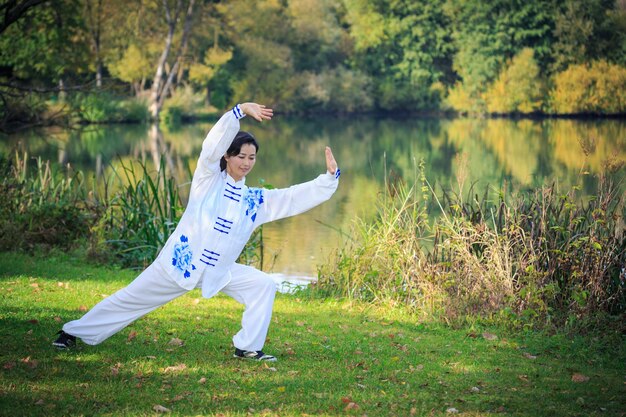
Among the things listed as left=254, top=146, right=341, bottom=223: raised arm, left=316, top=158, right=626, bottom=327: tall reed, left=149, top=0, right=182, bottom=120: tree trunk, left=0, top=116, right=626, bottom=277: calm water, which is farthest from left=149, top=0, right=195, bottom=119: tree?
left=254, top=146, right=341, bottom=223: raised arm

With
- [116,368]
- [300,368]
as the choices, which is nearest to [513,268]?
[300,368]

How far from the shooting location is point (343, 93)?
5612cm

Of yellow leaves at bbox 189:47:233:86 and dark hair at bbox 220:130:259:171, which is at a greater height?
yellow leaves at bbox 189:47:233:86

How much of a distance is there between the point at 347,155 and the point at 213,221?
79.0ft

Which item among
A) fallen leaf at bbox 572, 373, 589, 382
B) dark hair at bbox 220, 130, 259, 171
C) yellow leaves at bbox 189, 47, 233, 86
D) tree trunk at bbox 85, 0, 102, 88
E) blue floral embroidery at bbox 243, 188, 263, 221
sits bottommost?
fallen leaf at bbox 572, 373, 589, 382

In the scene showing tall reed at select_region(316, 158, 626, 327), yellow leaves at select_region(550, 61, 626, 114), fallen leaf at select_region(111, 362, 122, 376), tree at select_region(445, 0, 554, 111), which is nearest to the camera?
fallen leaf at select_region(111, 362, 122, 376)

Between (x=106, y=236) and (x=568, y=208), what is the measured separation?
5.62 meters

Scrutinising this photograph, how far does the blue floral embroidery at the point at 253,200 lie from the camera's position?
5809 mm

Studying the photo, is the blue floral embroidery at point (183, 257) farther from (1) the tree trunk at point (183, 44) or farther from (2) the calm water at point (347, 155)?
(1) the tree trunk at point (183, 44)

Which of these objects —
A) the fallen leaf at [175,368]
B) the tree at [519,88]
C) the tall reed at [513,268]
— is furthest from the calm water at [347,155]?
the tree at [519,88]

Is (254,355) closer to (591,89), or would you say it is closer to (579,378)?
(579,378)

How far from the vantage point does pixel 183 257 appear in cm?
567

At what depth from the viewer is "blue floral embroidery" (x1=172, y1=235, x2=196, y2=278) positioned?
564 cm

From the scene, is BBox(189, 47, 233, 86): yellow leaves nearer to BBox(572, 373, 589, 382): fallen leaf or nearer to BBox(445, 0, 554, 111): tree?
BBox(445, 0, 554, 111): tree
